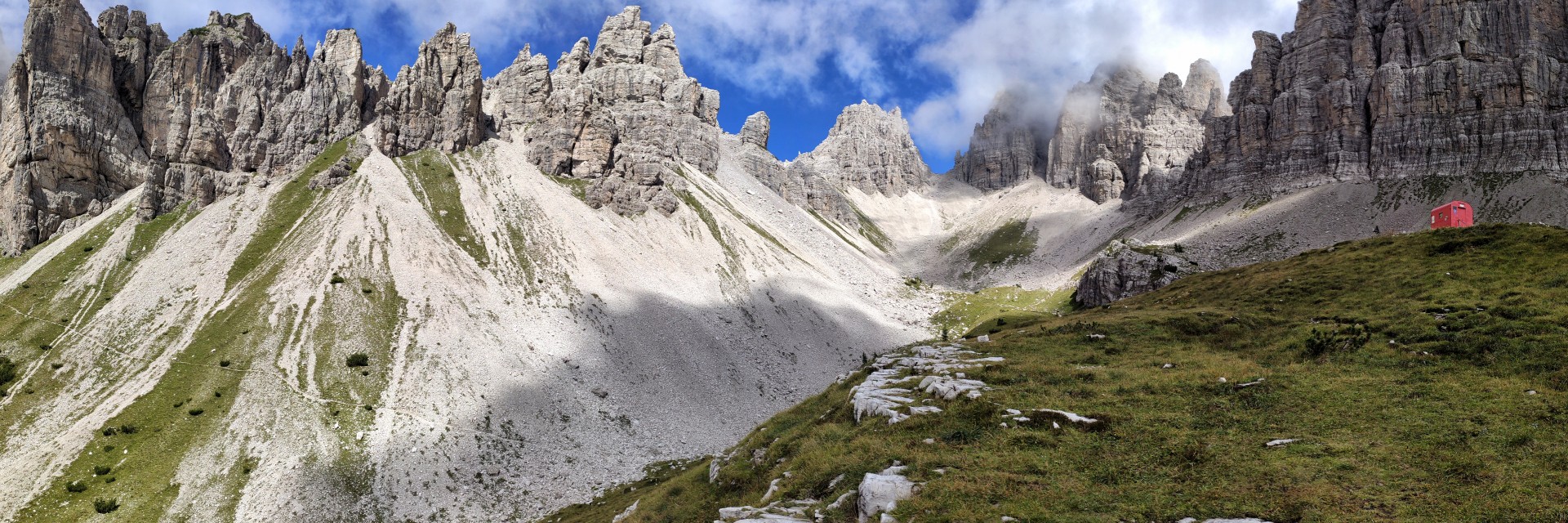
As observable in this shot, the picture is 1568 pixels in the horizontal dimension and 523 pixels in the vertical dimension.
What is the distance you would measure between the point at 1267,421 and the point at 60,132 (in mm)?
152918

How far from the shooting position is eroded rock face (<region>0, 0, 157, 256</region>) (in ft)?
336

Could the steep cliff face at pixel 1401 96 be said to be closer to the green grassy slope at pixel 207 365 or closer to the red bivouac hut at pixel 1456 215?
the red bivouac hut at pixel 1456 215

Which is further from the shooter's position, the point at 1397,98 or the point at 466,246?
the point at 1397,98

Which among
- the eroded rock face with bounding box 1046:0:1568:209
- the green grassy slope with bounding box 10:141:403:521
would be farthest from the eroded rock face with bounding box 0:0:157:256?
the eroded rock face with bounding box 1046:0:1568:209

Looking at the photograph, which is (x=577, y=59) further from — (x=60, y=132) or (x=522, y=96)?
(x=60, y=132)

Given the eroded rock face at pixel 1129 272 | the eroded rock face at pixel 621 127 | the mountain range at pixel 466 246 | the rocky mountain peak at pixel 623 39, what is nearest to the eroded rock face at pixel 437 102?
the mountain range at pixel 466 246

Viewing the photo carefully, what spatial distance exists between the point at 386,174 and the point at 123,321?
37.9m

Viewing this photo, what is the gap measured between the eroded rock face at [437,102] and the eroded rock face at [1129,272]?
106 metres

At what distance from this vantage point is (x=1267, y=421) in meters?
22.4

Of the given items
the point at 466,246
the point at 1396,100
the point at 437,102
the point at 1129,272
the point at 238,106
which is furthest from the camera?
the point at 1396,100

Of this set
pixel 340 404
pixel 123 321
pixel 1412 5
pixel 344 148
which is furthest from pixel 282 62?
pixel 1412 5

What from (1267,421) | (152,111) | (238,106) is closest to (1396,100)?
(1267,421)

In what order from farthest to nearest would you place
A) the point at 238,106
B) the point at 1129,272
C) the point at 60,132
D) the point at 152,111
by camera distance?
the point at 152,111, the point at 238,106, the point at 60,132, the point at 1129,272

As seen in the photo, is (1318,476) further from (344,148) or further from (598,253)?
(344,148)
